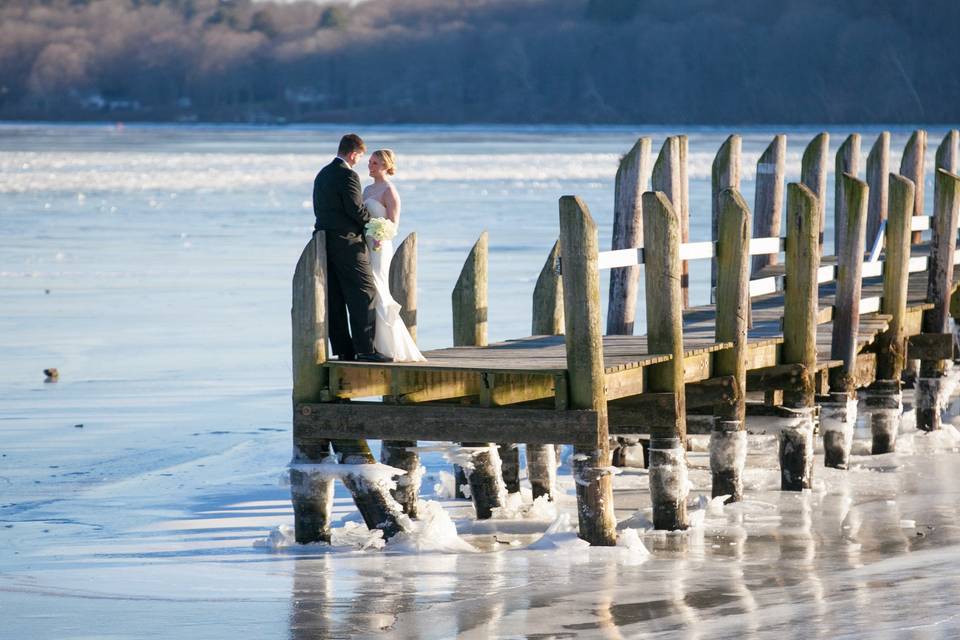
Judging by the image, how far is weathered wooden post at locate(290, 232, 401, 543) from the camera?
10391 millimetres

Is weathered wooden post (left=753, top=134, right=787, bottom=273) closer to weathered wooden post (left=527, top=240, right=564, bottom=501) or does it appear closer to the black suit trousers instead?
weathered wooden post (left=527, top=240, right=564, bottom=501)

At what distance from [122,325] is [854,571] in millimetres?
13165

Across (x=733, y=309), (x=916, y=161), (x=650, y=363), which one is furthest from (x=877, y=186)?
(x=650, y=363)

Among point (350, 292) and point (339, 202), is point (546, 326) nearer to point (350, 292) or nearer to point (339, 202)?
point (350, 292)

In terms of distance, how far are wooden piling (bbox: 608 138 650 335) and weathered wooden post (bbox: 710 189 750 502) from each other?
1.97 metres

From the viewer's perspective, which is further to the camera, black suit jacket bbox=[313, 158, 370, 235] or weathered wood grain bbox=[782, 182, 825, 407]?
weathered wood grain bbox=[782, 182, 825, 407]

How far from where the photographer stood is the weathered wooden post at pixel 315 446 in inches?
409

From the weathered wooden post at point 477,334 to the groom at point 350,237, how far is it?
1.33 m

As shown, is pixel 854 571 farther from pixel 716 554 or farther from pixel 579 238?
pixel 579 238

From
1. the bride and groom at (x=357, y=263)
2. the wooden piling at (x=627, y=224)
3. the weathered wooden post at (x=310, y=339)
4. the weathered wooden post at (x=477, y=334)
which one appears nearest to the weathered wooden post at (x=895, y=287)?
the wooden piling at (x=627, y=224)

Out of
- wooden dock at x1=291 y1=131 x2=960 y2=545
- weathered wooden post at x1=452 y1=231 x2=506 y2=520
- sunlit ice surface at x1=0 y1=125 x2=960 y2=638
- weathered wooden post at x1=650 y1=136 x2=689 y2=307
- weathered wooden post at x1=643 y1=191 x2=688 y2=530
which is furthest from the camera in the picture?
weathered wooden post at x1=650 y1=136 x2=689 y2=307

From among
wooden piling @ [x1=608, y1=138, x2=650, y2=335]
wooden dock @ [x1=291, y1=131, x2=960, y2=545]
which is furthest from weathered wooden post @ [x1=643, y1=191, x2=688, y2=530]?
wooden piling @ [x1=608, y1=138, x2=650, y2=335]

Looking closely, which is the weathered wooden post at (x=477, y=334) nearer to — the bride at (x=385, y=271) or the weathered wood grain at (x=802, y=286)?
the bride at (x=385, y=271)

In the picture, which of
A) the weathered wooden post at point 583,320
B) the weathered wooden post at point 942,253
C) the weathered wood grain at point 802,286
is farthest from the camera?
the weathered wooden post at point 942,253
